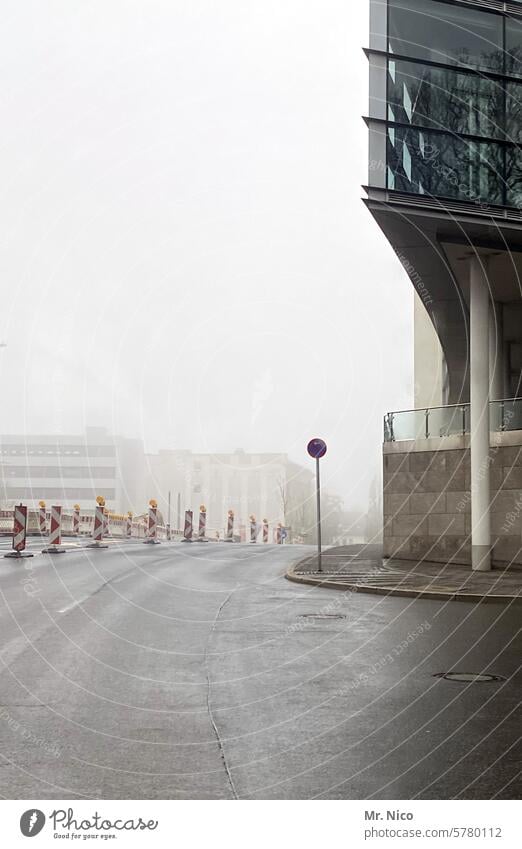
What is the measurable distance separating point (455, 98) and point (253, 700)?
1976cm

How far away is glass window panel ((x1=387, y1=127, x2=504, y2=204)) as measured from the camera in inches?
909

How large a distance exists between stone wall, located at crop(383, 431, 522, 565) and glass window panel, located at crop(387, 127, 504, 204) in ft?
19.8

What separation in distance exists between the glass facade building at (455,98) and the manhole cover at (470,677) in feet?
52.9

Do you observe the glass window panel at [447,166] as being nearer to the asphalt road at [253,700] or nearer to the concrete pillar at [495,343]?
the concrete pillar at [495,343]

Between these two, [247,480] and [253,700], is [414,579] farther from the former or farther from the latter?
[247,480]

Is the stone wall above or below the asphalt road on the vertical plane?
above

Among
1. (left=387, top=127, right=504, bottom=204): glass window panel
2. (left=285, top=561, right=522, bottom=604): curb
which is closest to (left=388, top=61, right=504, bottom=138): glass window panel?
(left=387, top=127, right=504, bottom=204): glass window panel

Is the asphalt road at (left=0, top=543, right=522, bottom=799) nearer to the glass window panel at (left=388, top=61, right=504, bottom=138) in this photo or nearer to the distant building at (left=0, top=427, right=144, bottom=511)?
the glass window panel at (left=388, top=61, right=504, bottom=138)

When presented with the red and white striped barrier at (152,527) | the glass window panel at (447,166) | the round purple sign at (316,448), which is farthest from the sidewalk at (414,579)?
the red and white striped barrier at (152,527)

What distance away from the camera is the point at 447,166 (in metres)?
23.7

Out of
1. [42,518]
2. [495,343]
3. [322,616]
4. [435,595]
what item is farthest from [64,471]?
[322,616]

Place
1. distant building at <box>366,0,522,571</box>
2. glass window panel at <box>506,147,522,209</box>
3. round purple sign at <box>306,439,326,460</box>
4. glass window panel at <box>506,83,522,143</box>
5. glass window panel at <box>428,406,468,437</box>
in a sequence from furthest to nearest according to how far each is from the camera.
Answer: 1. glass window panel at <box>428,406,468,437</box>
2. glass window panel at <box>506,83,522,143</box>
3. glass window panel at <box>506,147,522,209</box>
4. distant building at <box>366,0,522,571</box>
5. round purple sign at <box>306,439,326,460</box>
